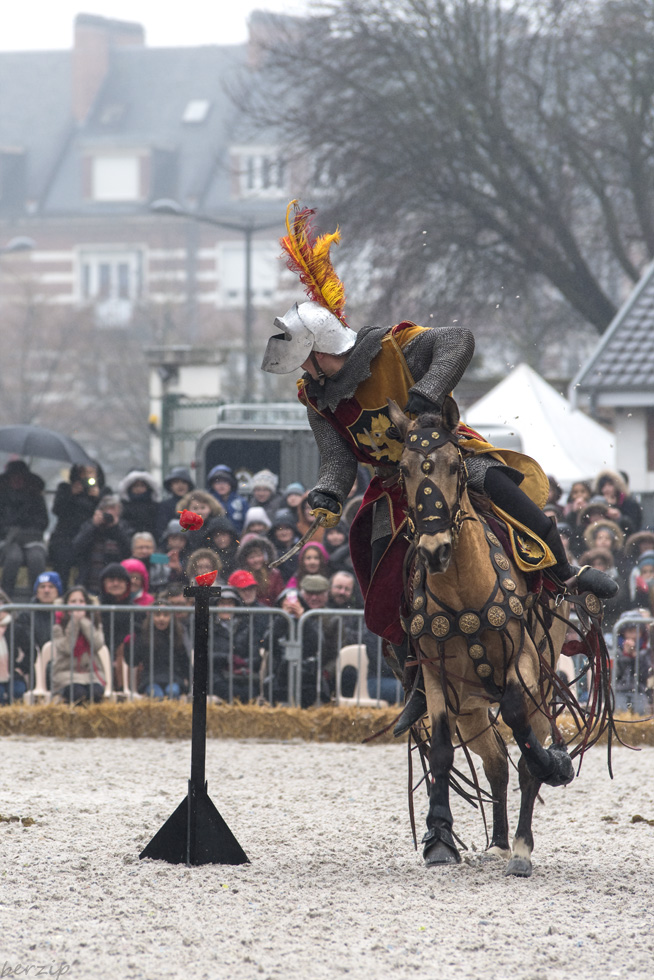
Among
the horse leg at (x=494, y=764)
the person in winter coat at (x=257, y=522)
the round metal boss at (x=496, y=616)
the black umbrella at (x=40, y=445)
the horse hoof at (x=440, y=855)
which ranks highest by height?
the black umbrella at (x=40, y=445)

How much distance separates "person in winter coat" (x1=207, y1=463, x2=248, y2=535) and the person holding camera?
116cm

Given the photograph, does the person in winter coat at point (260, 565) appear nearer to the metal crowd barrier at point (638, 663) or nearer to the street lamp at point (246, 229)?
the metal crowd barrier at point (638, 663)

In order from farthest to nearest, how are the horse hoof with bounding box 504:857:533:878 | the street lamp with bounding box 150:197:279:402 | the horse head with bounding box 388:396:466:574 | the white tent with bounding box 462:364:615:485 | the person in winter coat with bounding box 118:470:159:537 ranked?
the street lamp with bounding box 150:197:279:402 < the white tent with bounding box 462:364:615:485 < the person in winter coat with bounding box 118:470:159:537 < the horse hoof with bounding box 504:857:533:878 < the horse head with bounding box 388:396:466:574

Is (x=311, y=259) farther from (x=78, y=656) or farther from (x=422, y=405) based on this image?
(x=78, y=656)

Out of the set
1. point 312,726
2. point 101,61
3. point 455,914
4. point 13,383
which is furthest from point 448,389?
point 101,61

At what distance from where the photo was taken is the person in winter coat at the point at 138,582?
10578mm

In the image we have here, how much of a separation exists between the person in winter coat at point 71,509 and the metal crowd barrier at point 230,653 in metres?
1.86

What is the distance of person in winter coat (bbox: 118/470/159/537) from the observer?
12586mm

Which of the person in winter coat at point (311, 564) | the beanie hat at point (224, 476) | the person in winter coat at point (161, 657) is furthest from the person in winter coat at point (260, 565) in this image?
the beanie hat at point (224, 476)

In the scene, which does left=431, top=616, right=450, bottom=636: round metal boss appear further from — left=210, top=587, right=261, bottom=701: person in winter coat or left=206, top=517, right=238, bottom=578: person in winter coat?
left=210, top=587, right=261, bottom=701: person in winter coat

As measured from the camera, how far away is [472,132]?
80.5ft

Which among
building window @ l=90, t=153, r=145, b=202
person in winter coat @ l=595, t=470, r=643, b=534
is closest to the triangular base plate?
person in winter coat @ l=595, t=470, r=643, b=534

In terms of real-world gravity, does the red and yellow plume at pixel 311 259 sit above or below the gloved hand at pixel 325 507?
above

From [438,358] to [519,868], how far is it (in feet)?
6.76
